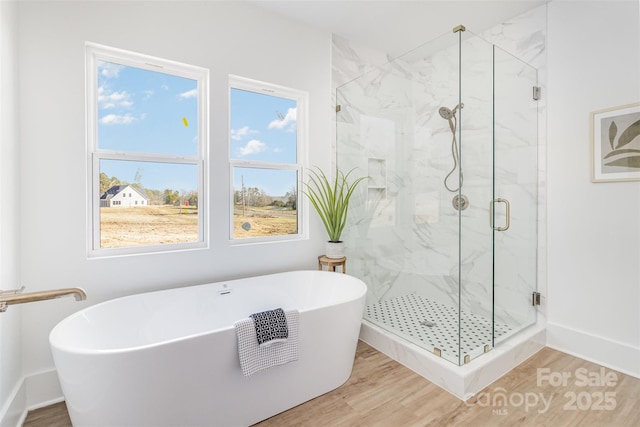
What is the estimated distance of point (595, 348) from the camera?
2.20 m

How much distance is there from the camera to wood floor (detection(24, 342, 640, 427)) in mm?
1625

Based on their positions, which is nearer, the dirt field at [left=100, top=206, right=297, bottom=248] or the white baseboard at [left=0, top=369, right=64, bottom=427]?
the white baseboard at [left=0, top=369, right=64, bottom=427]

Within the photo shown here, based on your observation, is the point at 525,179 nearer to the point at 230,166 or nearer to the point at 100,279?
the point at 230,166

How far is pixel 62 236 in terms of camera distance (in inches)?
71.6

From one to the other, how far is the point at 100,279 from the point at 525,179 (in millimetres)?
3307

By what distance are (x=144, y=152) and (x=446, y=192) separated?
2.46 meters

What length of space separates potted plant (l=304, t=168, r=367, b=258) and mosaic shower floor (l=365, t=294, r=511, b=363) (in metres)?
0.67

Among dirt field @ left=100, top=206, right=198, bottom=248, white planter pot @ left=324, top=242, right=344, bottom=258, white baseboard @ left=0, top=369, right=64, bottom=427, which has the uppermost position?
dirt field @ left=100, top=206, right=198, bottom=248

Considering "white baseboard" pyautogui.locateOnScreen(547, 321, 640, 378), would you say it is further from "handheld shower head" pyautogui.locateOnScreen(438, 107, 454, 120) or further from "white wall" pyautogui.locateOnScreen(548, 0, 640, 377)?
"handheld shower head" pyautogui.locateOnScreen(438, 107, 454, 120)

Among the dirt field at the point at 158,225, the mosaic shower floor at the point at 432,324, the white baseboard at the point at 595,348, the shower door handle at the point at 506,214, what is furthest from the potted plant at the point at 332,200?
the white baseboard at the point at 595,348

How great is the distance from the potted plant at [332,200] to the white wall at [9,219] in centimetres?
196

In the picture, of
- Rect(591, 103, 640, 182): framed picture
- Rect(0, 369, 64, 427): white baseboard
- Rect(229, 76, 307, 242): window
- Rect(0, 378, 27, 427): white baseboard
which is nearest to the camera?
Rect(0, 378, 27, 427): white baseboard

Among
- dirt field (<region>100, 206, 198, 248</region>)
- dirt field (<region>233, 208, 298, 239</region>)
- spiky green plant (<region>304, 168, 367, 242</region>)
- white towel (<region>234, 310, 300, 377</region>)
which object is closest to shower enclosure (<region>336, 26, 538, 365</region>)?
spiky green plant (<region>304, 168, 367, 242</region>)

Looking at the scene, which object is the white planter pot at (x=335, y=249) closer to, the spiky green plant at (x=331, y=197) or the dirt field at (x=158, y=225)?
the spiky green plant at (x=331, y=197)
